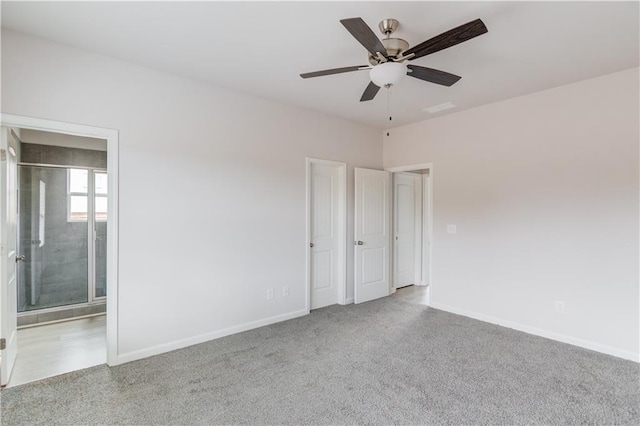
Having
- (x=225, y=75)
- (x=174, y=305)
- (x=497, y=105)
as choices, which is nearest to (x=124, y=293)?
(x=174, y=305)

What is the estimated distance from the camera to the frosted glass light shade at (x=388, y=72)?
6.79ft

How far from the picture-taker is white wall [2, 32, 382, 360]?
100 inches

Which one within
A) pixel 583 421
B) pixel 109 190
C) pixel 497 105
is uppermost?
pixel 497 105

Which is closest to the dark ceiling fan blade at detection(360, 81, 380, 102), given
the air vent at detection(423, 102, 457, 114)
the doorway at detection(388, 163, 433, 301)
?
the air vent at detection(423, 102, 457, 114)

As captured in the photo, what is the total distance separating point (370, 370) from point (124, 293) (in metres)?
2.27

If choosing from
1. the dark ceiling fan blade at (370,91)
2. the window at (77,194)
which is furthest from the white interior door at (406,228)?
the window at (77,194)

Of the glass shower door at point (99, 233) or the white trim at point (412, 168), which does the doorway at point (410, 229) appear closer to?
the white trim at point (412, 168)

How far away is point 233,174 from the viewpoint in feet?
11.2

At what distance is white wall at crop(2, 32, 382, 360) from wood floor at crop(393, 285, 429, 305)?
178cm

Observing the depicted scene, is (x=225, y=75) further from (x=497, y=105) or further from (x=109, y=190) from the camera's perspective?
(x=497, y=105)

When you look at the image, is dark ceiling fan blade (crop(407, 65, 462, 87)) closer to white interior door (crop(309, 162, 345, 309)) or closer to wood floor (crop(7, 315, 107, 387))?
white interior door (crop(309, 162, 345, 309))

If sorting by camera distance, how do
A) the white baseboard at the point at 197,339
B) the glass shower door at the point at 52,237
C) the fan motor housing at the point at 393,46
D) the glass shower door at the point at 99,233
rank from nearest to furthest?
the fan motor housing at the point at 393,46
the white baseboard at the point at 197,339
the glass shower door at the point at 52,237
the glass shower door at the point at 99,233

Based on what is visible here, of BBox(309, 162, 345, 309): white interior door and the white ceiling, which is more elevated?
the white ceiling

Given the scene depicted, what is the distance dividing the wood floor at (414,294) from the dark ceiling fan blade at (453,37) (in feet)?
11.9
